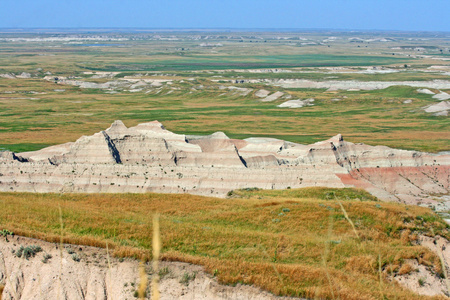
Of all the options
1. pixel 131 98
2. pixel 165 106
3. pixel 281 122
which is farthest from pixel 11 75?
pixel 281 122

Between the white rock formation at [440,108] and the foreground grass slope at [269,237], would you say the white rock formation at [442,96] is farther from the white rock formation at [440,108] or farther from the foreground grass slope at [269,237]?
the foreground grass slope at [269,237]

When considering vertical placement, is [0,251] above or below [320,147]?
above

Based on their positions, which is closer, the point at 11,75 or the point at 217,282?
the point at 217,282

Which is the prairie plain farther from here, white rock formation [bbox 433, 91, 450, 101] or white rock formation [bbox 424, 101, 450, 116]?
white rock formation [bbox 433, 91, 450, 101]

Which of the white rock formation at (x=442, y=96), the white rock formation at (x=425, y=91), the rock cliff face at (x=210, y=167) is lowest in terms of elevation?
the rock cliff face at (x=210, y=167)

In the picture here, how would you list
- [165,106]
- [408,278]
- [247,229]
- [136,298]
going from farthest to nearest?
[165,106] < [247,229] < [408,278] < [136,298]

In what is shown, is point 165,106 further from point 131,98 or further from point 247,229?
point 247,229

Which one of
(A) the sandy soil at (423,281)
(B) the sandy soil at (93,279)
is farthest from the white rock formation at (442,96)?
(B) the sandy soil at (93,279)

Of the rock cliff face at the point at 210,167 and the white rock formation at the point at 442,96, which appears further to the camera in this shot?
the white rock formation at the point at 442,96
